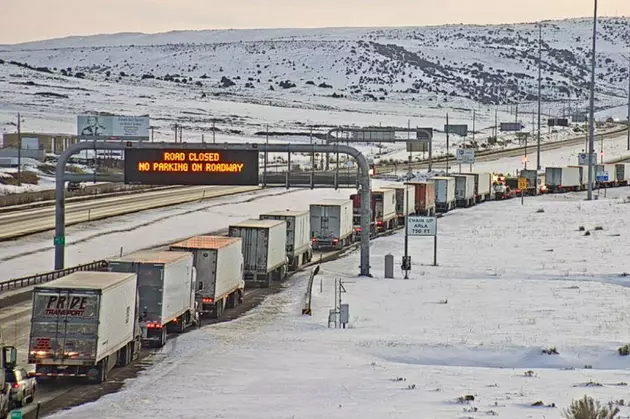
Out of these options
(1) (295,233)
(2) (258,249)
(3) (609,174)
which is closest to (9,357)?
(2) (258,249)

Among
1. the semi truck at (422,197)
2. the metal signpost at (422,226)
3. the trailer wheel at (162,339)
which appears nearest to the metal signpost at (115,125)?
the semi truck at (422,197)

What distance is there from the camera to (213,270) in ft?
124

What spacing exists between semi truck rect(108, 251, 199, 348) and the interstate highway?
98.5 feet

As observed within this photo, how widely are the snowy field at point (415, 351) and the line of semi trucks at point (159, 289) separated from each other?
1.08 metres

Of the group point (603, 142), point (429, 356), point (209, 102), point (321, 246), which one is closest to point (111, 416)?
point (429, 356)

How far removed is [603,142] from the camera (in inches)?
7092

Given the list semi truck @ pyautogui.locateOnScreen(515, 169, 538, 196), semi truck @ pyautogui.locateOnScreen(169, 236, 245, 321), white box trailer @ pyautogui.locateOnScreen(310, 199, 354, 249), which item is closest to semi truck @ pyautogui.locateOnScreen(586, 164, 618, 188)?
semi truck @ pyautogui.locateOnScreen(515, 169, 538, 196)

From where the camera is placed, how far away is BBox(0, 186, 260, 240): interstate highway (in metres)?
67.4

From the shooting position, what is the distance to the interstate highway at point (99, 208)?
67375mm

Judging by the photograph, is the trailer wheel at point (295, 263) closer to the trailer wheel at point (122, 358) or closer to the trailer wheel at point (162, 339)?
the trailer wheel at point (162, 339)

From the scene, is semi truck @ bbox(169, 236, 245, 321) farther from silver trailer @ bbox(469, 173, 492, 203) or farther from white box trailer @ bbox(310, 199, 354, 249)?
silver trailer @ bbox(469, 173, 492, 203)

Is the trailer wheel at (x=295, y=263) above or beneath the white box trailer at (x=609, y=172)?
beneath

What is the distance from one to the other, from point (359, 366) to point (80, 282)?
7.42 m

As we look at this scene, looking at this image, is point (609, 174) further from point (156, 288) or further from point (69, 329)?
point (69, 329)
